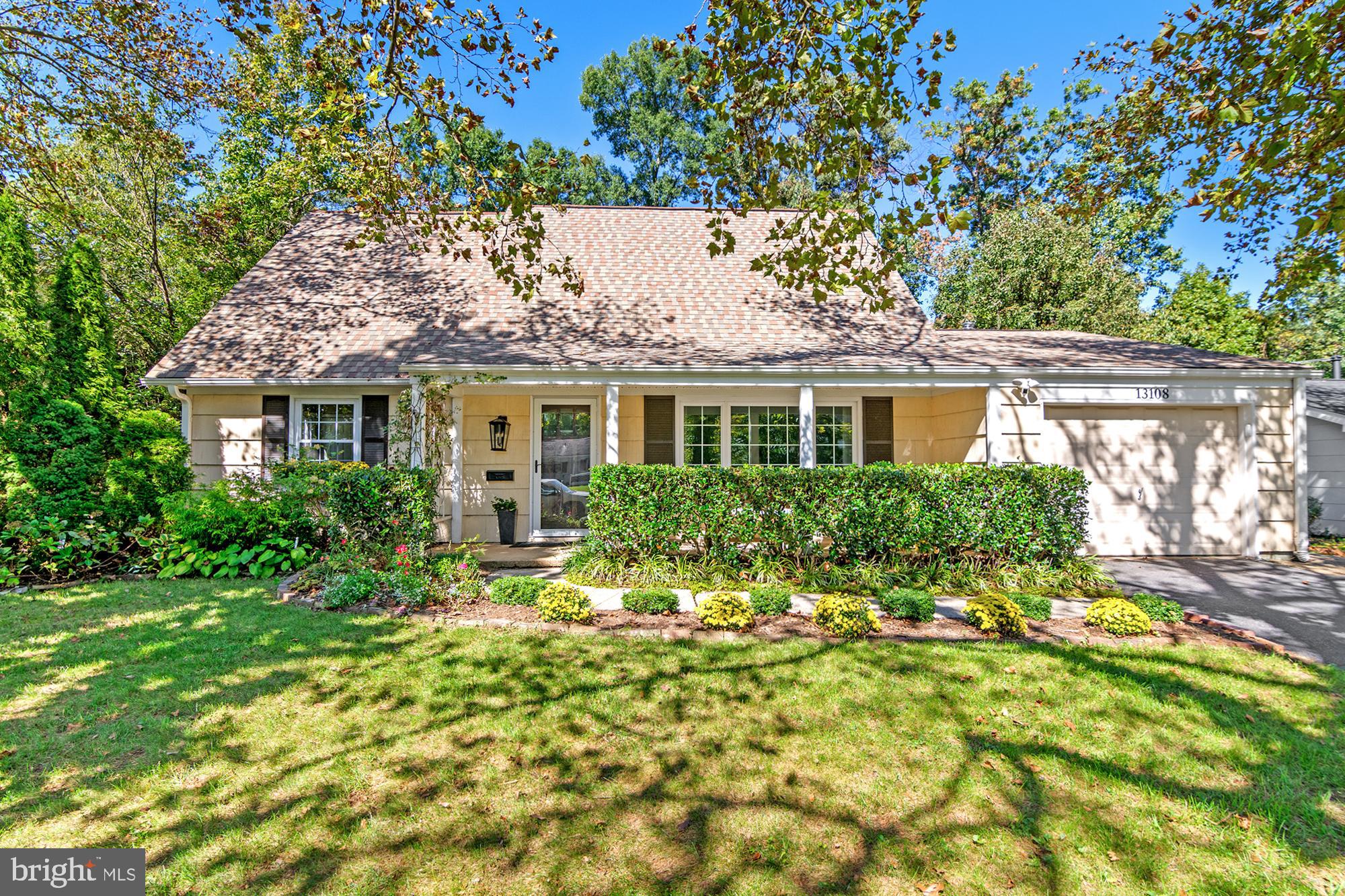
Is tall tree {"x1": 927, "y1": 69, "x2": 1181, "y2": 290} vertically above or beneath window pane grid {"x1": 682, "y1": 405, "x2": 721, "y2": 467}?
above

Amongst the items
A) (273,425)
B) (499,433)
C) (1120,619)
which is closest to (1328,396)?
(1120,619)

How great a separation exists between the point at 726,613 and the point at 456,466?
16.0 feet

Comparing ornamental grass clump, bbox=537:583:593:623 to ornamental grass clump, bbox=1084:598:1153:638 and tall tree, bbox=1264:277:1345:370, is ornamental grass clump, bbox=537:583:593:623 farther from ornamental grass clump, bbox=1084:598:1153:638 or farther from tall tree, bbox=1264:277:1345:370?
tall tree, bbox=1264:277:1345:370

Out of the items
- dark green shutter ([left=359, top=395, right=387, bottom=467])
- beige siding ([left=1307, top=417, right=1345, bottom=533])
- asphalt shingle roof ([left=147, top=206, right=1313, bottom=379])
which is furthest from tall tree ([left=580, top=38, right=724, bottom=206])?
beige siding ([left=1307, top=417, right=1345, bottom=533])

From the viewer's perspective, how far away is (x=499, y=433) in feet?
30.0

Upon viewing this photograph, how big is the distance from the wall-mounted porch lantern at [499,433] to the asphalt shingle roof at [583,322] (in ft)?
4.06

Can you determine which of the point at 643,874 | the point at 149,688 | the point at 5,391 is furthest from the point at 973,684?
the point at 5,391

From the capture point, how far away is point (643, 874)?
2396mm

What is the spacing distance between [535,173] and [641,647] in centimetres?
462

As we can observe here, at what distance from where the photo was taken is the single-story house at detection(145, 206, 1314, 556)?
7.91 metres

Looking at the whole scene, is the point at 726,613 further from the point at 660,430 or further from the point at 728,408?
the point at 728,408

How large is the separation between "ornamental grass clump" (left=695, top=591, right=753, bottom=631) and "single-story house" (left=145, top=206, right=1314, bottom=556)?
314 centimetres

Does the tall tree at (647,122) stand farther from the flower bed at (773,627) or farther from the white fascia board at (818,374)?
the flower bed at (773,627)

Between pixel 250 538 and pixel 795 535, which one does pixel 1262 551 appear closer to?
Answer: pixel 795 535
